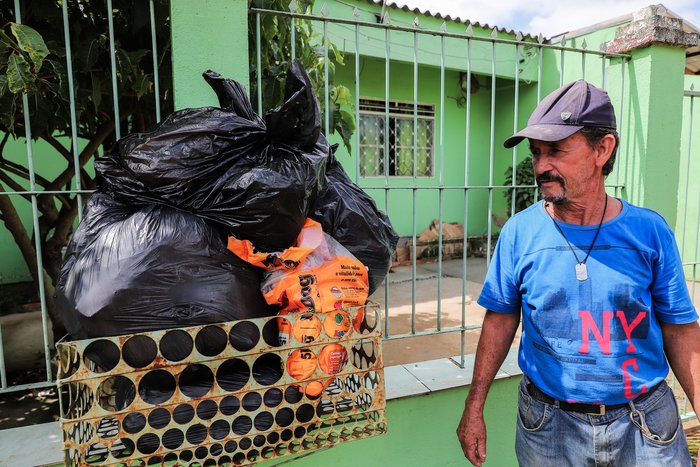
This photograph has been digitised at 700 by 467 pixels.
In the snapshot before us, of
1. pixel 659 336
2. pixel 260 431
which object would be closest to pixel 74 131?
pixel 260 431

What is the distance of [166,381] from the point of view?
3.83 ft

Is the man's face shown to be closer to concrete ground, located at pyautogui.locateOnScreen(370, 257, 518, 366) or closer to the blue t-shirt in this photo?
the blue t-shirt

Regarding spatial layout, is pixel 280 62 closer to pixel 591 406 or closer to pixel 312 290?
pixel 312 290

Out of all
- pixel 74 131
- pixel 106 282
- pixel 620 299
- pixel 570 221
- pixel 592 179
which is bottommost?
pixel 620 299

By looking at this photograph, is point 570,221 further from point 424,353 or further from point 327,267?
point 424,353

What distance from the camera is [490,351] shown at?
63.1 inches

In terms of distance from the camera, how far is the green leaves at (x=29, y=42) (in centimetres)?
145

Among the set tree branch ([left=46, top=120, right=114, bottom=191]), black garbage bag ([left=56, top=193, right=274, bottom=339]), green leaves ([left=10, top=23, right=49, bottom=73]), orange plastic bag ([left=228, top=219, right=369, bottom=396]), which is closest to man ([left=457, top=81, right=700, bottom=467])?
orange plastic bag ([left=228, top=219, right=369, bottom=396])

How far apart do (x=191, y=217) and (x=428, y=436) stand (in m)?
1.52

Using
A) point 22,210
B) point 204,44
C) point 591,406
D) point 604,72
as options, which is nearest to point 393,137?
point 604,72

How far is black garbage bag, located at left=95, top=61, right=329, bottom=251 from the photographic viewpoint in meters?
1.26

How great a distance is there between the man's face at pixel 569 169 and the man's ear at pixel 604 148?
0.05ft

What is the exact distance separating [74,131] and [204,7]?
667 millimetres

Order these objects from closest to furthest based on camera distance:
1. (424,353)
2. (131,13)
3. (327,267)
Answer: (327,267)
(131,13)
(424,353)
